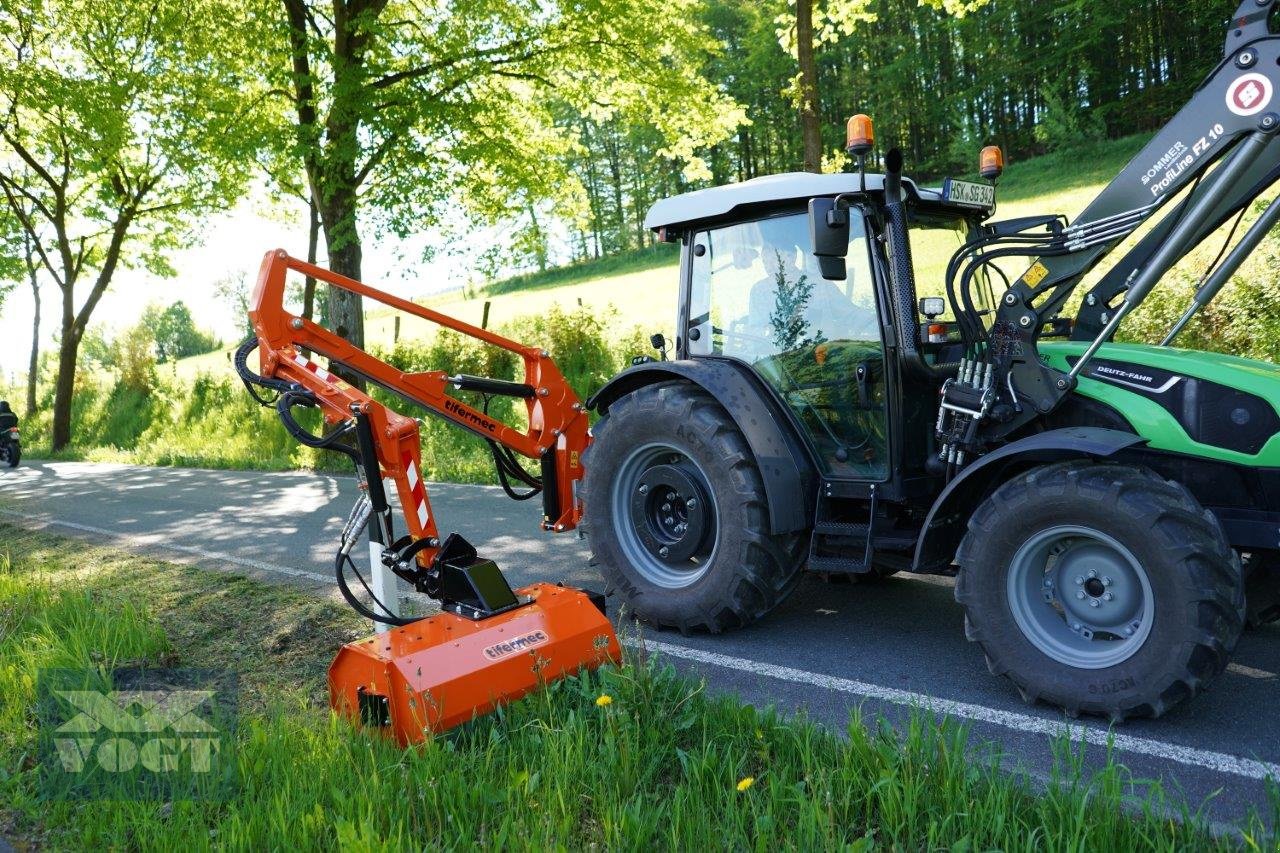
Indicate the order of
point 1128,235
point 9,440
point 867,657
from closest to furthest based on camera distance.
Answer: point 1128,235
point 867,657
point 9,440

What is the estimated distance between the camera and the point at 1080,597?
3.74 metres

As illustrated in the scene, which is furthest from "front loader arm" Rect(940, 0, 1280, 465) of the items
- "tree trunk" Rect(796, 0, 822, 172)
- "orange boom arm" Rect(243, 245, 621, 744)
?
"tree trunk" Rect(796, 0, 822, 172)

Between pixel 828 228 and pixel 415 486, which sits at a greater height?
pixel 828 228

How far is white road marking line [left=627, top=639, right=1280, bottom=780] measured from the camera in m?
3.23

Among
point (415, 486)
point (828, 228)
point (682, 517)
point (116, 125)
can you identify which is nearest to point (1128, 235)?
point (828, 228)

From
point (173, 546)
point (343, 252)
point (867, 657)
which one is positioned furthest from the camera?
point (343, 252)

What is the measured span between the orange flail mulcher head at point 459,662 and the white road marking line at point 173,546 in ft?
9.13

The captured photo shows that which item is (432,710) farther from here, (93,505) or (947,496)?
(93,505)

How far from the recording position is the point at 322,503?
32.2ft

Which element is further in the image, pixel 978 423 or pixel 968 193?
pixel 968 193

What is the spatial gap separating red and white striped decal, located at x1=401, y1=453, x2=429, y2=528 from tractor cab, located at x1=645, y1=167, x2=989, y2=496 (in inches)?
64.2

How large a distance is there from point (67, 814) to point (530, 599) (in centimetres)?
173

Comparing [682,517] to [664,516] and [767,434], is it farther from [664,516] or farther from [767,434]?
[767,434]

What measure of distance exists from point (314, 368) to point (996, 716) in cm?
339
